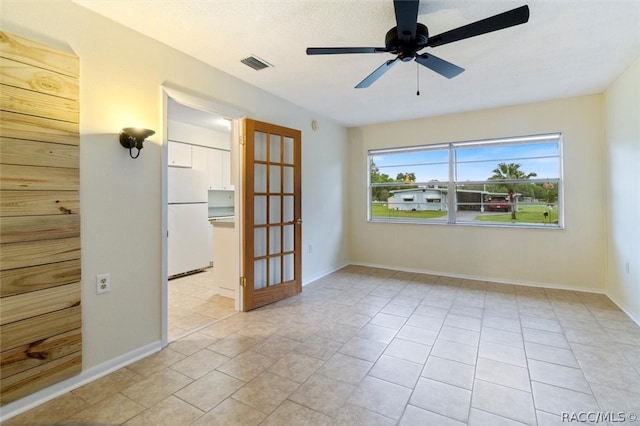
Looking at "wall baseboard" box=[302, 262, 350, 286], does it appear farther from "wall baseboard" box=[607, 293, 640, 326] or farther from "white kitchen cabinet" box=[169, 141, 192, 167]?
"wall baseboard" box=[607, 293, 640, 326]

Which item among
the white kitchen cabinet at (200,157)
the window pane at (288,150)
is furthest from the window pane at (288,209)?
the white kitchen cabinet at (200,157)

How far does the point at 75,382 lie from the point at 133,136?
1757 millimetres

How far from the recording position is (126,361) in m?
2.28

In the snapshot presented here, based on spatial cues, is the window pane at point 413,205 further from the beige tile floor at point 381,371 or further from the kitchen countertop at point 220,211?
the kitchen countertop at point 220,211

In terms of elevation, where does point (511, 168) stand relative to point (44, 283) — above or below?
above

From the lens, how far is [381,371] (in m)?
2.19

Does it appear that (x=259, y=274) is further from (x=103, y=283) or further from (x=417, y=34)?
(x=417, y=34)

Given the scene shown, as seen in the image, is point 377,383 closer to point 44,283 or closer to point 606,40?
point 44,283

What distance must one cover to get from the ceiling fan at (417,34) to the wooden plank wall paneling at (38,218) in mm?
1690

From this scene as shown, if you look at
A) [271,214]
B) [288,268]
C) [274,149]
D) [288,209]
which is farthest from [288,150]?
[288,268]

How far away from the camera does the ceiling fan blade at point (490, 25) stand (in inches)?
64.1

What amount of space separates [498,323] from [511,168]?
2.51 meters

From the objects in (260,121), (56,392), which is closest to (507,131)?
(260,121)

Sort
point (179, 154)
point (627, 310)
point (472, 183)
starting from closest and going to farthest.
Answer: point (627, 310), point (472, 183), point (179, 154)
